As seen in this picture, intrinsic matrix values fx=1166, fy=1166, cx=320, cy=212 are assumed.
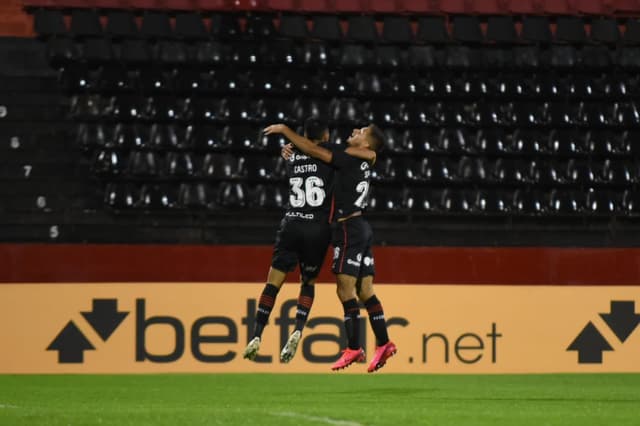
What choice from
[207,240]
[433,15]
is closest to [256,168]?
[207,240]

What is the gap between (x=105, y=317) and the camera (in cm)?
1154

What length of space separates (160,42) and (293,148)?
6.34 m

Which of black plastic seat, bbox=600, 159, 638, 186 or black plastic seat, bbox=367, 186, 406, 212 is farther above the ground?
black plastic seat, bbox=600, 159, 638, 186

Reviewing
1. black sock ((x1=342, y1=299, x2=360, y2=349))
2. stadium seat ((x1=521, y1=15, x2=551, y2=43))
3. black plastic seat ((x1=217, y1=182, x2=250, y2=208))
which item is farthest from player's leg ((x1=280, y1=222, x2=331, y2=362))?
stadium seat ((x1=521, y1=15, x2=551, y2=43))

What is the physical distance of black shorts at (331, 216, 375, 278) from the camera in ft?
30.3

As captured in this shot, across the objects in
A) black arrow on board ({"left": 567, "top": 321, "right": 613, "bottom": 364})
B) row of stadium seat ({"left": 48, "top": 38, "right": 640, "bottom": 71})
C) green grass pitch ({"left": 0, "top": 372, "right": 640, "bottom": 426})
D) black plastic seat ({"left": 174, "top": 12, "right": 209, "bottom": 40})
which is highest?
black plastic seat ({"left": 174, "top": 12, "right": 209, "bottom": 40})

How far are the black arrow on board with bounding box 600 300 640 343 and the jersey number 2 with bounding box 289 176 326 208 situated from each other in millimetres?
4146

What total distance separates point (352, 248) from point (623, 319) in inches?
159

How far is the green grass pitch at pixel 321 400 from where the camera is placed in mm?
6898

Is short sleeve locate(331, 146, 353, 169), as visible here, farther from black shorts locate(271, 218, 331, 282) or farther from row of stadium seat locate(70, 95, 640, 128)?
row of stadium seat locate(70, 95, 640, 128)

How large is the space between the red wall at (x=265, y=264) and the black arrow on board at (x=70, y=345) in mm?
1550

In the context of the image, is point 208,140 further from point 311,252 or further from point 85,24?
point 311,252

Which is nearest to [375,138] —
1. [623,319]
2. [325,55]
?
[623,319]

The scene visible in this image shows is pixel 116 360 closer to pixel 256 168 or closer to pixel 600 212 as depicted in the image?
pixel 256 168
